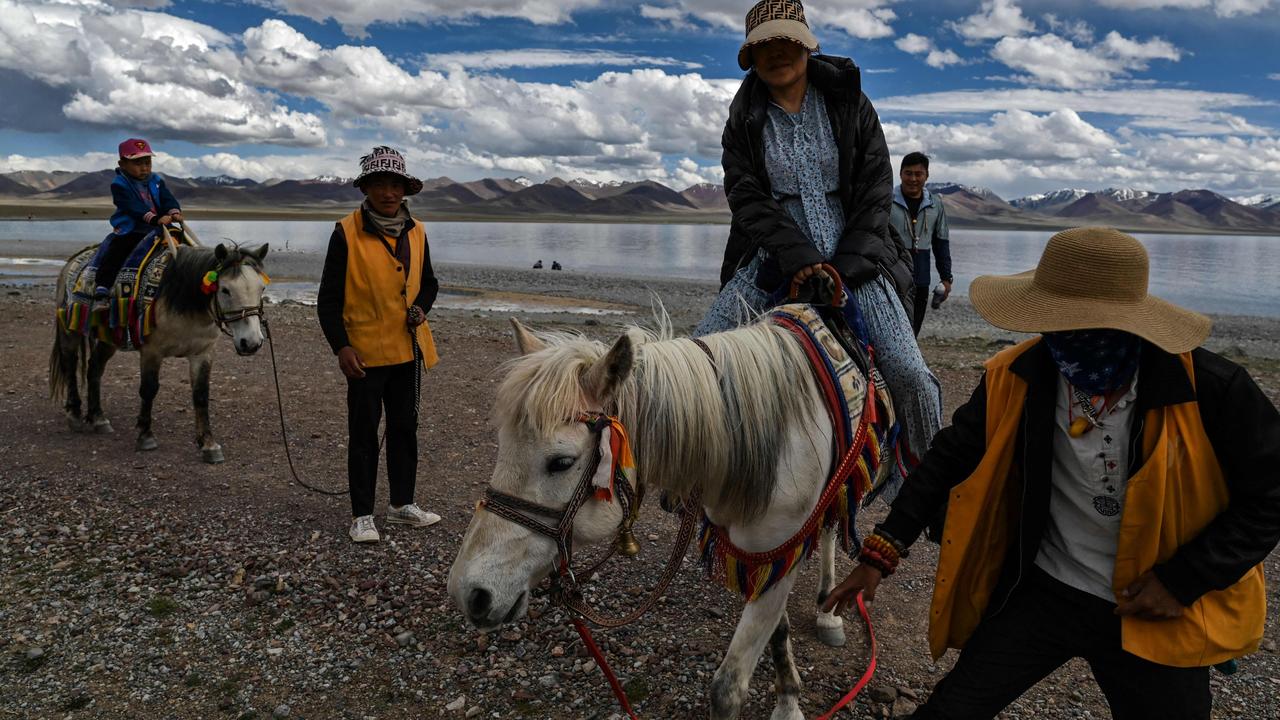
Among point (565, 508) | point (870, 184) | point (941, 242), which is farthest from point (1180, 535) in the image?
point (941, 242)

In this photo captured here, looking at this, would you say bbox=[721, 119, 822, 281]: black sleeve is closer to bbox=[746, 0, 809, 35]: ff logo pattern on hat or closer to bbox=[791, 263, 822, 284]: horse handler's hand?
bbox=[791, 263, 822, 284]: horse handler's hand

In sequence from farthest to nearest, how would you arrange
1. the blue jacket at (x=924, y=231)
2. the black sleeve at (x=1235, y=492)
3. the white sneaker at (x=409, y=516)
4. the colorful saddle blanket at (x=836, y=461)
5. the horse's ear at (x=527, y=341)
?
the blue jacket at (x=924, y=231)
the white sneaker at (x=409, y=516)
the colorful saddle blanket at (x=836, y=461)
the horse's ear at (x=527, y=341)
the black sleeve at (x=1235, y=492)

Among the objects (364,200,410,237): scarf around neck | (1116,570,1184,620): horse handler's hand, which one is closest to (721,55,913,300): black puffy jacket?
(1116,570,1184,620): horse handler's hand

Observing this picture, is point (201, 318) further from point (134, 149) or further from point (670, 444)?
point (670, 444)

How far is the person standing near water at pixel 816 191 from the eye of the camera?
10.6 feet

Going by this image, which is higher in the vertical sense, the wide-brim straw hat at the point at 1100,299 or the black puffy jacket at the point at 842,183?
the black puffy jacket at the point at 842,183

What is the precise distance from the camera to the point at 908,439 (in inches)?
131

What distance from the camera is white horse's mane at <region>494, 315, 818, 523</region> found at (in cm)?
231

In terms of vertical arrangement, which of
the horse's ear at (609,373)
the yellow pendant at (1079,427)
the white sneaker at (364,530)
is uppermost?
the horse's ear at (609,373)

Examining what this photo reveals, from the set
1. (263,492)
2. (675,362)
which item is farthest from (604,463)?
(263,492)

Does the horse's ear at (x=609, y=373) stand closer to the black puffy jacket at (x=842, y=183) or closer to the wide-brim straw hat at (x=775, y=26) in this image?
the black puffy jacket at (x=842, y=183)

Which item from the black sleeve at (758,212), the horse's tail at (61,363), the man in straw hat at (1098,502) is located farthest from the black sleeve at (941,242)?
the horse's tail at (61,363)

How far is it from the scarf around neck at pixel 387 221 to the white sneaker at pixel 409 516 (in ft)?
5.85

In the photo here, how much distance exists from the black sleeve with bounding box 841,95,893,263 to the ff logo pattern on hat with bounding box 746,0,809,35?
471mm
